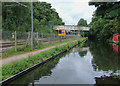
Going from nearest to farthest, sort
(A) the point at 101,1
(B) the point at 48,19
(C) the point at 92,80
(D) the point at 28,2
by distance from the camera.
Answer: (C) the point at 92,80 → (D) the point at 28,2 → (A) the point at 101,1 → (B) the point at 48,19

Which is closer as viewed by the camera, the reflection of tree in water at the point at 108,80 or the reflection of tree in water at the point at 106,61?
the reflection of tree in water at the point at 108,80

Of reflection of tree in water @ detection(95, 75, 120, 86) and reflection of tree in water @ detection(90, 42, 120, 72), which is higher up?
reflection of tree in water @ detection(95, 75, 120, 86)

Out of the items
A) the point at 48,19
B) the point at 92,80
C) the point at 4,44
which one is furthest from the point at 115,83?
the point at 48,19

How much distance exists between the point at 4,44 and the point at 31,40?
13.4ft

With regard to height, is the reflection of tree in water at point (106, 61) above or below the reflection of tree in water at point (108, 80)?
below

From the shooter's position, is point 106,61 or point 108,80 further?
point 106,61

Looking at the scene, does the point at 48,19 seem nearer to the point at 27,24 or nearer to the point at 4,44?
the point at 27,24

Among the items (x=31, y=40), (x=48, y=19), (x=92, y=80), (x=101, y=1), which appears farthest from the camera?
(x=48, y=19)

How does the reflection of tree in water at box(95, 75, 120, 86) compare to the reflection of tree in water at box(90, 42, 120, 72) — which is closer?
the reflection of tree in water at box(95, 75, 120, 86)

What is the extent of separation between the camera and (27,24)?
32969mm

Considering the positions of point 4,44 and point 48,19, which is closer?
point 4,44

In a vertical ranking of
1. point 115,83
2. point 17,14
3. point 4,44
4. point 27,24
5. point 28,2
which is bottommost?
point 115,83

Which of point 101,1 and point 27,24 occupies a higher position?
point 101,1

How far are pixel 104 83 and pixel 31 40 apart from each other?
1263 centimetres
